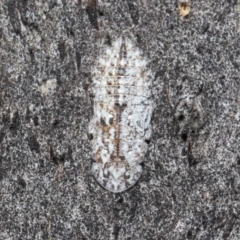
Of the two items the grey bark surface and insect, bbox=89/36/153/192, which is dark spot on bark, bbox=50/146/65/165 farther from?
insect, bbox=89/36/153/192

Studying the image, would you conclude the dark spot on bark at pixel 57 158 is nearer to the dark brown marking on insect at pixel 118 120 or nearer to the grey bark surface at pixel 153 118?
the grey bark surface at pixel 153 118

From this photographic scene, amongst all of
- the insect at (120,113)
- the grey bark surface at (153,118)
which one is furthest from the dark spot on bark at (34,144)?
the insect at (120,113)

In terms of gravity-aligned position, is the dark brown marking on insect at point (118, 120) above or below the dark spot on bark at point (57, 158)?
above

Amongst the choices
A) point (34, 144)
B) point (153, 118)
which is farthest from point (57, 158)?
point (153, 118)

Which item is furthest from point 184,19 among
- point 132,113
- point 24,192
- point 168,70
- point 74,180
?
point 24,192

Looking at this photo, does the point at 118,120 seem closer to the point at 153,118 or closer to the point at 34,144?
the point at 153,118

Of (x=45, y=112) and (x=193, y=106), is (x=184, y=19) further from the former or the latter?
(x=45, y=112)
